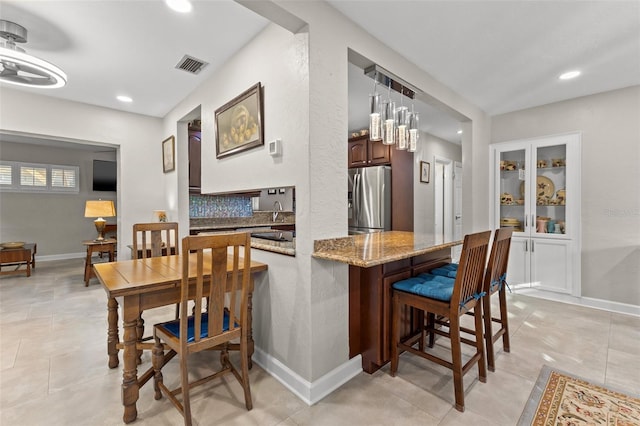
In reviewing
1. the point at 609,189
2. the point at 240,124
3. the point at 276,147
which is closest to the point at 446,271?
the point at 276,147

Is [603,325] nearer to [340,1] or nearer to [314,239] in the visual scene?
[314,239]

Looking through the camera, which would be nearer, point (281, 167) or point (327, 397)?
point (327, 397)

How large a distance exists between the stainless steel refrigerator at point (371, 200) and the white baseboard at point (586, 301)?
6.60 feet

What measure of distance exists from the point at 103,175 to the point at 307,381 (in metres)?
7.51

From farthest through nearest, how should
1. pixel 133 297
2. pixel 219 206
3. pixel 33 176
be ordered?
pixel 33 176 → pixel 219 206 → pixel 133 297

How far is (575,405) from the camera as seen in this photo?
5.53 feet

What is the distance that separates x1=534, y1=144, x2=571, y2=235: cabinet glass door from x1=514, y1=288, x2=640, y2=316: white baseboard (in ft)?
2.54

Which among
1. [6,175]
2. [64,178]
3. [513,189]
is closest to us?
[513,189]

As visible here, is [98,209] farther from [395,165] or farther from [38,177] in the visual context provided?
[395,165]

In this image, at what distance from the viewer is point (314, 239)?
5.82ft

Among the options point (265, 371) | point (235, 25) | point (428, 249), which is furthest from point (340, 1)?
point (265, 371)

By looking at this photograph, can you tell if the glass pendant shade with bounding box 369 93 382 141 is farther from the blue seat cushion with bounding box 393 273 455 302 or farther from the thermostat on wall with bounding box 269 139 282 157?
the blue seat cushion with bounding box 393 273 455 302

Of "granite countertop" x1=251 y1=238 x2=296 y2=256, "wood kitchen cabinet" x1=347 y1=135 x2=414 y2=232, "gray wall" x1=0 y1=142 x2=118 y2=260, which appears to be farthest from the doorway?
"gray wall" x1=0 y1=142 x2=118 y2=260

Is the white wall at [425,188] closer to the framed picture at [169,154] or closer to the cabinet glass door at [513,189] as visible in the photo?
the cabinet glass door at [513,189]
